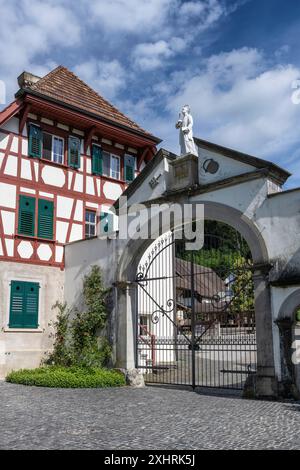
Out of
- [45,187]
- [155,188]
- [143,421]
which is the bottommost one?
[143,421]

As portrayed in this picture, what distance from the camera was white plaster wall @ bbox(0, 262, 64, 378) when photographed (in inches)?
569

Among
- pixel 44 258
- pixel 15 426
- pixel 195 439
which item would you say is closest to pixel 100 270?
pixel 44 258

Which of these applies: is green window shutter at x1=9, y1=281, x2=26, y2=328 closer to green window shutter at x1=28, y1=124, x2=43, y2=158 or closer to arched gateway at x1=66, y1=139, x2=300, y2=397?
arched gateway at x1=66, y1=139, x2=300, y2=397

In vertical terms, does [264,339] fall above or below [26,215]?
below

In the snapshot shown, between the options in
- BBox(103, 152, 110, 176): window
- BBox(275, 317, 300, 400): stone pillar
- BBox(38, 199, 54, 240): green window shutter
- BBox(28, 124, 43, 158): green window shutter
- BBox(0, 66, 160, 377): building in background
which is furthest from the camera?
BBox(103, 152, 110, 176): window

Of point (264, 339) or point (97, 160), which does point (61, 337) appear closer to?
point (97, 160)

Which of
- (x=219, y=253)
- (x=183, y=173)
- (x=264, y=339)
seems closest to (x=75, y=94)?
(x=183, y=173)

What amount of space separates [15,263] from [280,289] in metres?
8.25

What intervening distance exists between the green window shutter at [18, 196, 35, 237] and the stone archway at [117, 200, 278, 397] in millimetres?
3774

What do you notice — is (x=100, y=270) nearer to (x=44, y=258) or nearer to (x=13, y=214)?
(x=44, y=258)

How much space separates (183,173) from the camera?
12.7m

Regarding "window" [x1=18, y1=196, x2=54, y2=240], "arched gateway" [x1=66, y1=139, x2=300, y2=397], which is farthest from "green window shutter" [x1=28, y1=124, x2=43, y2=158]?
"arched gateway" [x1=66, y1=139, x2=300, y2=397]

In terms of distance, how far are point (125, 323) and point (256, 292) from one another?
4.17 metres
